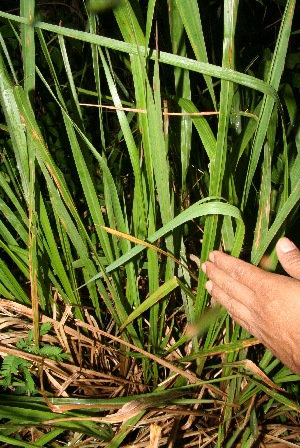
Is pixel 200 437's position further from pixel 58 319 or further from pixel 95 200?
pixel 95 200

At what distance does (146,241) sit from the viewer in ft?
1.99

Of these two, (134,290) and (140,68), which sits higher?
(140,68)

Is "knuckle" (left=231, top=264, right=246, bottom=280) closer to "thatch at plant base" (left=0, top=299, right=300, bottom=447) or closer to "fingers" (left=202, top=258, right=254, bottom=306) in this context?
"fingers" (left=202, top=258, right=254, bottom=306)

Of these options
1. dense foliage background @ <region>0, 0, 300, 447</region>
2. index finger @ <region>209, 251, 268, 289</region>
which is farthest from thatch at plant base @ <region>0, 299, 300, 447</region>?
index finger @ <region>209, 251, 268, 289</region>

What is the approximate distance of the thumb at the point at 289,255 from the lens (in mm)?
626

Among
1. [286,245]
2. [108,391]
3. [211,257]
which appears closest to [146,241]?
[211,257]

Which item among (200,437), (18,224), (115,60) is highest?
(115,60)

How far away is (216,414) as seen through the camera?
0.81 metres

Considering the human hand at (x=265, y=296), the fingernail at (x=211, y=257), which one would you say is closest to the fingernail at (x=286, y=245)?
the human hand at (x=265, y=296)

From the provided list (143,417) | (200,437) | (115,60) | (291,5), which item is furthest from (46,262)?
(115,60)

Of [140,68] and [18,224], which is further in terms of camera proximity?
[18,224]

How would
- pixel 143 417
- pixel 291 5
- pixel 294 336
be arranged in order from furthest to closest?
pixel 143 417 → pixel 294 336 → pixel 291 5

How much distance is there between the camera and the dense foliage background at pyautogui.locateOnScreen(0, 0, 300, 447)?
20.4 inches

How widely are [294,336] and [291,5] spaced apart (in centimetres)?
47
